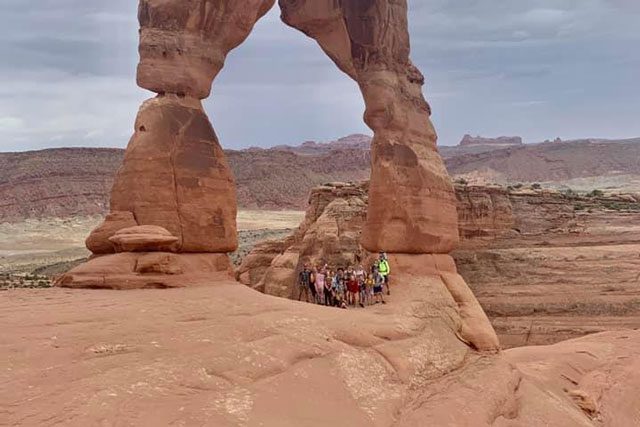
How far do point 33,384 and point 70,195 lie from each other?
100m

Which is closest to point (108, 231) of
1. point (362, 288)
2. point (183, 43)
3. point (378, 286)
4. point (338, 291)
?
point (183, 43)

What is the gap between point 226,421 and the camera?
8695 mm

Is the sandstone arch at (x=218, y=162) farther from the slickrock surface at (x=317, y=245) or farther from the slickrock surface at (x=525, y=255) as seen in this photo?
the slickrock surface at (x=525, y=255)

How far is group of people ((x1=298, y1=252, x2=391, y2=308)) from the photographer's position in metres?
17.6

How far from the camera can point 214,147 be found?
698 inches

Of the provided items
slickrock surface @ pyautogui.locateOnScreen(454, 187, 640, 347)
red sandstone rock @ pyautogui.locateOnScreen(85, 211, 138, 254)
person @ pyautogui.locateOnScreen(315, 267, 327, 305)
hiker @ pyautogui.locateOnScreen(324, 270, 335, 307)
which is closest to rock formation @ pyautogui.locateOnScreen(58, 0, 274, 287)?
red sandstone rock @ pyautogui.locateOnScreen(85, 211, 138, 254)

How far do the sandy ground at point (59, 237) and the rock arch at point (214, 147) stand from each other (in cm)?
3273

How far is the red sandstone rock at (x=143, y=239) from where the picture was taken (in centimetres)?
1474

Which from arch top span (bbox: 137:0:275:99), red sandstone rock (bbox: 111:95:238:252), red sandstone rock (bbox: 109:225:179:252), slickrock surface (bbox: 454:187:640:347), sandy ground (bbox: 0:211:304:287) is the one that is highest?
arch top span (bbox: 137:0:275:99)

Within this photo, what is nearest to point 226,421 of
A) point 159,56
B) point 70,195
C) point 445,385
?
point 445,385

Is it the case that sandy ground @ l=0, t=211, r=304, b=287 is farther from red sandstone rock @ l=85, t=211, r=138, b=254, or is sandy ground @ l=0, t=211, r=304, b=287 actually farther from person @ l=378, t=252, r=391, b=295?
red sandstone rock @ l=85, t=211, r=138, b=254

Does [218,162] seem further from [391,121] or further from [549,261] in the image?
[549,261]

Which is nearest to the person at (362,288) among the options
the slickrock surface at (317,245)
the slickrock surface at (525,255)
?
the slickrock surface at (317,245)

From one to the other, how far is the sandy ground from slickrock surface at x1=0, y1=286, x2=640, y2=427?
3796cm
